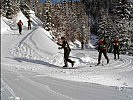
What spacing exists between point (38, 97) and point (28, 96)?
299 millimetres

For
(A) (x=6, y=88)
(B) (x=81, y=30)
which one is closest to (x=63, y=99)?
(A) (x=6, y=88)

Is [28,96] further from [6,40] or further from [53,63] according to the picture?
[6,40]

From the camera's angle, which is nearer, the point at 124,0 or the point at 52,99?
the point at 52,99

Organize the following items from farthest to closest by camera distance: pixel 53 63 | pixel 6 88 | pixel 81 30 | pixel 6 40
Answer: pixel 81 30 < pixel 6 40 < pixel 53 63 < pixel 6 88

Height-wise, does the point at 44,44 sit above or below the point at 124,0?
below

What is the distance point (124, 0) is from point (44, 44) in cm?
4199

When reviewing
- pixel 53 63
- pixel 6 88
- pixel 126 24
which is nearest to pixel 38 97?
pixel 6 88

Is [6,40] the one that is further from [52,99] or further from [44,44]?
[52,99]

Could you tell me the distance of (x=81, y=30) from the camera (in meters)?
106

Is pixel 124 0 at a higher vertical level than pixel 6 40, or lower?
higher

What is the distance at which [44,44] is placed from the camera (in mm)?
23406

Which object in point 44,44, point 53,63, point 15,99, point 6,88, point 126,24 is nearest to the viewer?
point 15,99

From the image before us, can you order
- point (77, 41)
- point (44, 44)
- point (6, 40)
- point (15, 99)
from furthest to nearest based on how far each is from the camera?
point (77, 41)
point (6, 40)
point (44, 44)
point (15, 99)

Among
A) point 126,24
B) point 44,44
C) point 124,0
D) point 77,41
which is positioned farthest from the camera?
point 77,41
